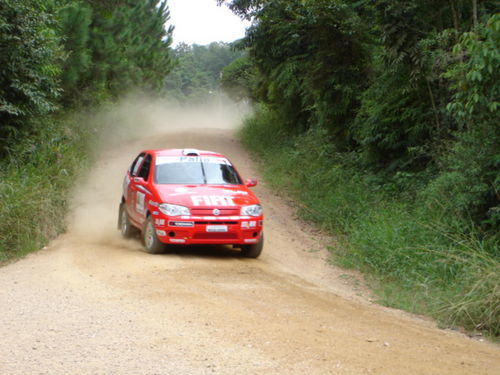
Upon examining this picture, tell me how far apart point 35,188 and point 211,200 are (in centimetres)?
421

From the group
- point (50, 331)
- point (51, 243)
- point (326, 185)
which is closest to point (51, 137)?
point (51, 243)

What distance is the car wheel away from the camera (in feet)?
33.9

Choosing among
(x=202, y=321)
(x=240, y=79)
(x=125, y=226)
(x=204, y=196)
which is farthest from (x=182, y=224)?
(x=240, y=79)

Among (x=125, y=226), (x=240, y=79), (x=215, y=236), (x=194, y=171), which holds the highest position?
(x=240, y=79)

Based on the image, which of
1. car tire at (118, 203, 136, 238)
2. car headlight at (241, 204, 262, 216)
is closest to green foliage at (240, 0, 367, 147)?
car tire at (118, 203, 136, 238)

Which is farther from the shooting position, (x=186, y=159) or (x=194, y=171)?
(x=186, y=159)

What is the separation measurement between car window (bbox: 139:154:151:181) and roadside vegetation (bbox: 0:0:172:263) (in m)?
1.96

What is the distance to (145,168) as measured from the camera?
12086 millimetres

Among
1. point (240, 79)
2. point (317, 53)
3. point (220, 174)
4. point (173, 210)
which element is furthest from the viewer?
point (240, 79)

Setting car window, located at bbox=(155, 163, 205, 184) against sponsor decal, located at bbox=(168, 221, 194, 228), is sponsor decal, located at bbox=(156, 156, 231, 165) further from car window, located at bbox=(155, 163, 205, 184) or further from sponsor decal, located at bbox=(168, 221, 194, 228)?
sponsor decal, located at bbox=(168, 221, 194, 228)

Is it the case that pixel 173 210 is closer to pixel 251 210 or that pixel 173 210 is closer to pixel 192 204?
pixel 192 204

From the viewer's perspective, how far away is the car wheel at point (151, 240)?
10.3 meters

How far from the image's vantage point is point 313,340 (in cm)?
624

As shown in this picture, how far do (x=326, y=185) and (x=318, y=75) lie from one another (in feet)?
12.4
